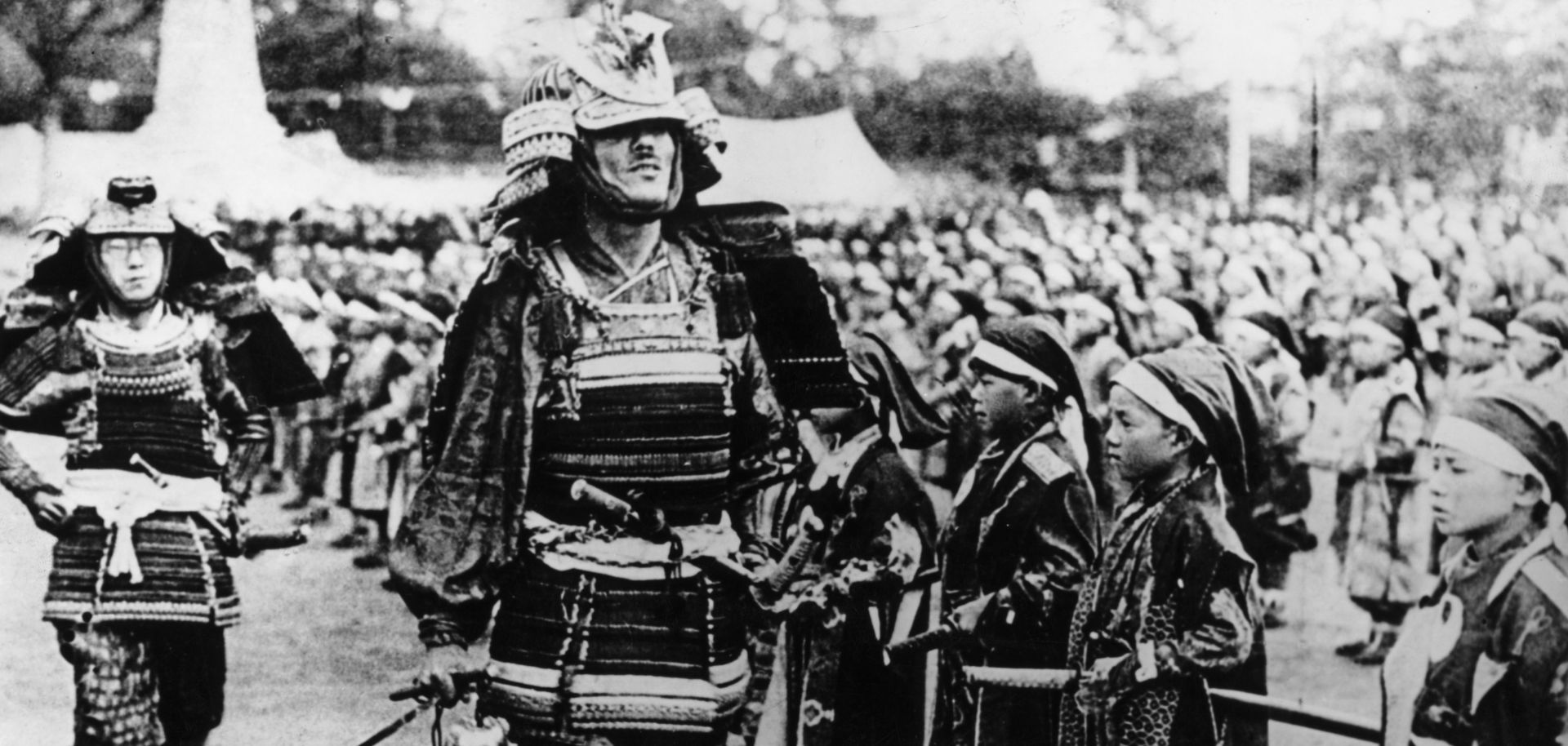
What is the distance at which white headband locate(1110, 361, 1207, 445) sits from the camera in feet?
17.5

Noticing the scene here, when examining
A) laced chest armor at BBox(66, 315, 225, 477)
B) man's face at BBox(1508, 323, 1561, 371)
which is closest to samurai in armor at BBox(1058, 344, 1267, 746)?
man's face at BBox(1508, 323, 1561, 371)

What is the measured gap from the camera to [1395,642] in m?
5.49

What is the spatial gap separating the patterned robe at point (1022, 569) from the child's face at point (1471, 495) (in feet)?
3.85

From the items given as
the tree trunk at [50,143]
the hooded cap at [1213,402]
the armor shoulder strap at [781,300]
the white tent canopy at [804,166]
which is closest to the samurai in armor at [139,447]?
the tree trunk at [50,143]

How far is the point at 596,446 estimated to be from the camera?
5.37m

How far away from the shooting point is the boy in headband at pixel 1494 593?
5.27m

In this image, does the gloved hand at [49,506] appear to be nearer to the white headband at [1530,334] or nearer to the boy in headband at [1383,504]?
the boy in headband at [1383,504]

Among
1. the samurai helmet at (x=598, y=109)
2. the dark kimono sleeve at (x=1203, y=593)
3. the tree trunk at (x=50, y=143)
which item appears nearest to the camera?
the dark kimono sleeve at (x=1203, y=593)

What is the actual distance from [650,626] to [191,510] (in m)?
1.77

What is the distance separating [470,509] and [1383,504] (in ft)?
10.1

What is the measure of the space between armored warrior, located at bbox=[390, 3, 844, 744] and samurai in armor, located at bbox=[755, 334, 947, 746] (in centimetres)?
19

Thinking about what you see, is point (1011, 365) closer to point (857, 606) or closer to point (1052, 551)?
point (1052, 551)

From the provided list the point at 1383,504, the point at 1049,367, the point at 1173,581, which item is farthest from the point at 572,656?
the point at 1383,504

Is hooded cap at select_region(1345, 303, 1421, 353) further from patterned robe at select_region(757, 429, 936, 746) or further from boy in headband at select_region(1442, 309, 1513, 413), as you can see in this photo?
patterned robe at select_region(757, 429, 936, 746)
